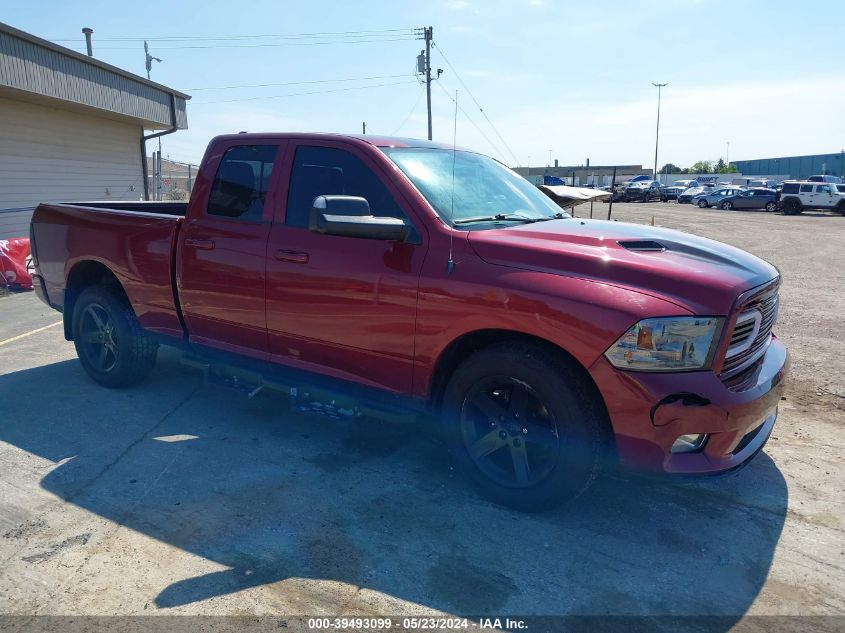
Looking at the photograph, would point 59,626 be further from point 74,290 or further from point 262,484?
point 74,290

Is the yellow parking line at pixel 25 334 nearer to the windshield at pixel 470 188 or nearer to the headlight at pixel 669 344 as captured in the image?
the windshield at pixel 470 188

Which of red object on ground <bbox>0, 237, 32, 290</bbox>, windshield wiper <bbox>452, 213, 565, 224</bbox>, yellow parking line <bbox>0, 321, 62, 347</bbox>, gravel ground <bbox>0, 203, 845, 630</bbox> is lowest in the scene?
gravel ground <bbox>0, 203, 845, 630</bbox>

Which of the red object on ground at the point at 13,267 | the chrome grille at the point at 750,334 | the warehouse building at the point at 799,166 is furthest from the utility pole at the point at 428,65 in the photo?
the warehouse building at the point at 799,166

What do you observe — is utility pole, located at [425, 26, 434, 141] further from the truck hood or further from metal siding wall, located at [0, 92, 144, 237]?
the truck hood

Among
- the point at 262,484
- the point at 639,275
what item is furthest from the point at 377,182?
the point at 262,484

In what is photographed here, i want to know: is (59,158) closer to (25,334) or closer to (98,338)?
(25,334)

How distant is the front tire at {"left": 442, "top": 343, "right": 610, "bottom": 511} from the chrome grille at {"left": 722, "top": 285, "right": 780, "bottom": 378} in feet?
2.26

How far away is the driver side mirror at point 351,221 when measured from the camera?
3.40m

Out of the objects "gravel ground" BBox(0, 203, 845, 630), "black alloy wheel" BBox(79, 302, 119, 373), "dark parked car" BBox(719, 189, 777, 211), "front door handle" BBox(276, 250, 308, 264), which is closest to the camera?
"gravel ground" BBox(0, 203, 845, 630)

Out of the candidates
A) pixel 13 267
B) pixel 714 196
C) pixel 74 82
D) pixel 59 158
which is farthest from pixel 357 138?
pixel 714 196

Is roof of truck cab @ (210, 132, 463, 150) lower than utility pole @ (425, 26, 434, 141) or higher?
lower

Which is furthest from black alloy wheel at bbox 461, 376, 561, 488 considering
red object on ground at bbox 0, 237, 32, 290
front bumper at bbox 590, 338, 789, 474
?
red object on ground at bbox 0, 237, 32, 290

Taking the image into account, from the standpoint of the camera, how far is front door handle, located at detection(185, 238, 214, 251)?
4.49 m

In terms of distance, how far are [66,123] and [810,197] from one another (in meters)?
37.1
